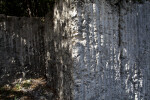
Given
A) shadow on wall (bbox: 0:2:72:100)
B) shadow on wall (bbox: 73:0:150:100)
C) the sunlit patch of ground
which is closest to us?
shadow on wall (bbox: 73:0:150:100)

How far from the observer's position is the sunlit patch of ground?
12.6 feet

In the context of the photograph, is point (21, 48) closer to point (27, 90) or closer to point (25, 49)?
point (25, 49)

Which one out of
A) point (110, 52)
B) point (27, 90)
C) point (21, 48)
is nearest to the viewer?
point (110, 52)

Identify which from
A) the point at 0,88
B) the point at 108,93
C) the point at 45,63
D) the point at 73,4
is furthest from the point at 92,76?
the point at 0,88

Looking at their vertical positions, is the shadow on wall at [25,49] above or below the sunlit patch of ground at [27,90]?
above

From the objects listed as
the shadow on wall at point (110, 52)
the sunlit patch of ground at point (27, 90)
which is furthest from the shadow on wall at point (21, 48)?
the shadow on wall at point (110, 52)

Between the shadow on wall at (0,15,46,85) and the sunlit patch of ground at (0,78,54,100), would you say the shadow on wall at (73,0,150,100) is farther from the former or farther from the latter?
the shadow on wall at (0,15,46,85)

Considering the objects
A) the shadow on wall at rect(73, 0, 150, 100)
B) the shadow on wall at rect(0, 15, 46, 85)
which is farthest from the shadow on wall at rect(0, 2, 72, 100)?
the shadow on wall at rect(73, 0, 150, 100)

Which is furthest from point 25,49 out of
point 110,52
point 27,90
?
point 110,52

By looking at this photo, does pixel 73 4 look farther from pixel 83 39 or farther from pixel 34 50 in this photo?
pixel 34 50

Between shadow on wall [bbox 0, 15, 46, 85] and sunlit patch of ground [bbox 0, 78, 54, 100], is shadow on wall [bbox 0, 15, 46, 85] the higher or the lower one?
the higher one

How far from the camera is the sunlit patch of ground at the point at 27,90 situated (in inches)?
151

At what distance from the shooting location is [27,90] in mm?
4164

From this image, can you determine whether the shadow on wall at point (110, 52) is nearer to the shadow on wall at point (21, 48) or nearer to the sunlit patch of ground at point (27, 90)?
the sunlit patch of ground at point (27, 90)
